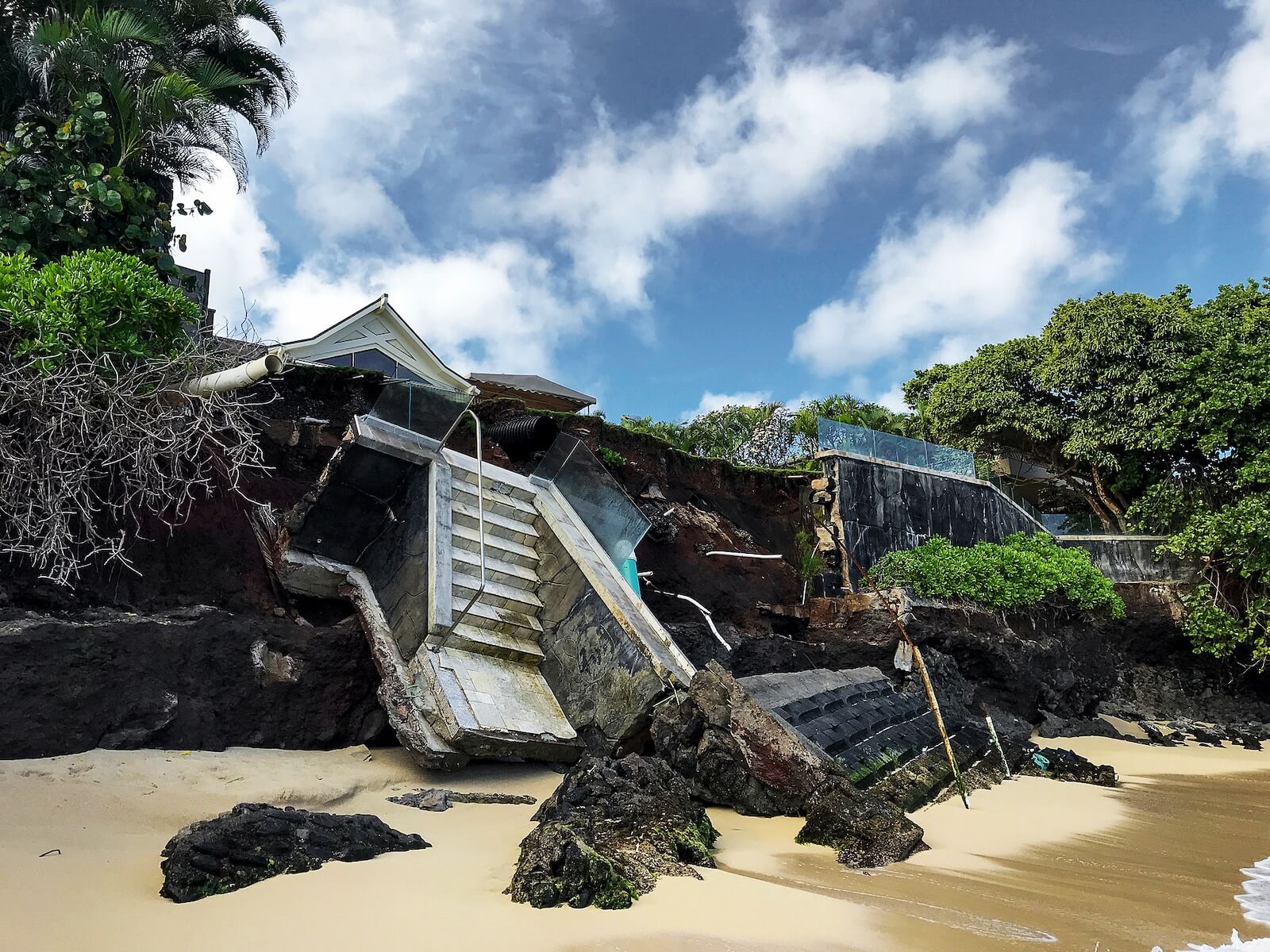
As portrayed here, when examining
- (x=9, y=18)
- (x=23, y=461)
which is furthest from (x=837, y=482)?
(x=9, y=18)

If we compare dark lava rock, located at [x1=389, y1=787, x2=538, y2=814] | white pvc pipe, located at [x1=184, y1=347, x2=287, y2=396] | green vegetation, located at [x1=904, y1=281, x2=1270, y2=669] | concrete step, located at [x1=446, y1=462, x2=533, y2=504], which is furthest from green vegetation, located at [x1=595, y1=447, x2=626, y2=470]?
green vegetation, located at [x1=904, y1=281, x2=1270, y2=669]

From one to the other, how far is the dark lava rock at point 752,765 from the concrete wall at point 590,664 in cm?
33

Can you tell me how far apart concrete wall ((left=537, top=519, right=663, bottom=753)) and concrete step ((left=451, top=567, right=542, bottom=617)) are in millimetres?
138

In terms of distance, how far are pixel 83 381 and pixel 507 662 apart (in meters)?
3.79

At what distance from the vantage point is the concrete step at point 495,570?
6.88 m

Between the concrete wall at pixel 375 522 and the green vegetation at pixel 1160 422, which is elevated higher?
the green vegetation at pixel 1160 422

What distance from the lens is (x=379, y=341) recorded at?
16328mm

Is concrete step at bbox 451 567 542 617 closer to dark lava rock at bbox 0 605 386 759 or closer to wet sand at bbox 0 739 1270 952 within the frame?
dark lava rock at bbox 0 605 386 759

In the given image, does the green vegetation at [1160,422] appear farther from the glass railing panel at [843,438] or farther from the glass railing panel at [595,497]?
the glass railing panel at [595,497]

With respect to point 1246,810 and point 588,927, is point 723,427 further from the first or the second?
point 588,927

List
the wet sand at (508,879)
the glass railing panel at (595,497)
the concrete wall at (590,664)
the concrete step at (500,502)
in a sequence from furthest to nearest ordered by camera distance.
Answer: the glass railing panel at (595,497)
the concrete step at (500,502)
the concrete wall at (590,664)
the wet sand at (508,879)

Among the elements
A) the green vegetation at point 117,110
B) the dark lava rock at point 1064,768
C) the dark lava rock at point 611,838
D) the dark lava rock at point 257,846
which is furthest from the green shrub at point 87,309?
the dark lava rock at point 1064,768

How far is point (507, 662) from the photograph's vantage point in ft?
Answer: 21.7

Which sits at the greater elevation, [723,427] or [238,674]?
[723,427]
